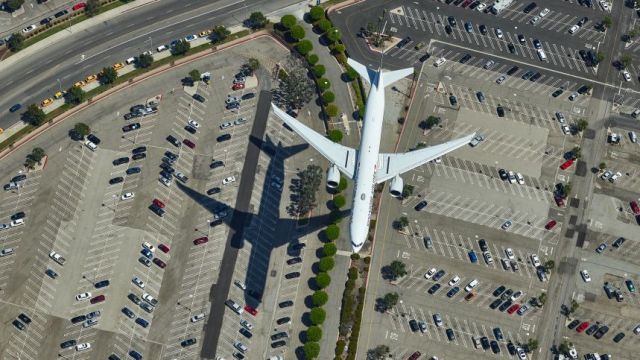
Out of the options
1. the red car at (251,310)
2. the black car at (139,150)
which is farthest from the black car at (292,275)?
the black car at (139,150)

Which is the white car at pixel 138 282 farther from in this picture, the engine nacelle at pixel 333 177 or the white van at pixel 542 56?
the white van at pixel 542 56

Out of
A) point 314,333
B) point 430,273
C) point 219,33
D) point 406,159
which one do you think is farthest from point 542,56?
point 314,333

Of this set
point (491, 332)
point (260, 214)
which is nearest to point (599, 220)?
point (491, 332)

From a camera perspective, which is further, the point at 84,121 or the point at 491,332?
the point at 84,121

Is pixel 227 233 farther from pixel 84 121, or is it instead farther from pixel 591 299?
pixel 591 299

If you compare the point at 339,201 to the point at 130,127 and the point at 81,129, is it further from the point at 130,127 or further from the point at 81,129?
the point at 81,129

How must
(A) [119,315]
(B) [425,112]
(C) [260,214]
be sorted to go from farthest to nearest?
(B) [425,112], (C) [260,214], (A) [119,315]

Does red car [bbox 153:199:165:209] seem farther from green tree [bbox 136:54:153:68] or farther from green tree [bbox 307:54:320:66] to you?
green tree [bbox 307:54:320:66]
